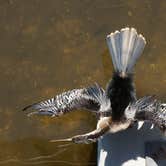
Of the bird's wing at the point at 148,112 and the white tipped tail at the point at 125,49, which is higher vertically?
the white tipped tail at the point at 125,49

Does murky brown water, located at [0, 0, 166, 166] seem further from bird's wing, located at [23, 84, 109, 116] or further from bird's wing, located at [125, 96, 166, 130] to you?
bird's wing, located at [125, 96, 166, 130]

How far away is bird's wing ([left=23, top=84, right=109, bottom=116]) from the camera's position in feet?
18.2

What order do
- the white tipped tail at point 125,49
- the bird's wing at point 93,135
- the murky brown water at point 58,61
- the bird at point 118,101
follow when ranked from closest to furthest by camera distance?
the bird's wing at point 93,135, the bird at point 118,101, the white tipped tail at point 125,49, the murky brown water at point 58,61

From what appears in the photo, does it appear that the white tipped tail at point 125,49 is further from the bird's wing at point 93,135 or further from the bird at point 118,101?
the bird's wing at point 93,135

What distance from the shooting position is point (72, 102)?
5.61m

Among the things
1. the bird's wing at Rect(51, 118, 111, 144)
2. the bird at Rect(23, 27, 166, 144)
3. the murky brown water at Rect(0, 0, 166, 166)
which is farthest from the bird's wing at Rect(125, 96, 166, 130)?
the murky brown water at Rect(0, 0, 166, 166)

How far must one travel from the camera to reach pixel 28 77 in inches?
247

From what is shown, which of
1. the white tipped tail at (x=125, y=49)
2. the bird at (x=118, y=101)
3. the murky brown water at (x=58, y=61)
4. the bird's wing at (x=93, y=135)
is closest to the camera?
the bird's wing at (x=93, y=135)

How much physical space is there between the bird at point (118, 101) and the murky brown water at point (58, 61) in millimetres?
387

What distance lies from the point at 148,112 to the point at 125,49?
61cm

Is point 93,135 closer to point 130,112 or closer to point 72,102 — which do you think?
point 130,112

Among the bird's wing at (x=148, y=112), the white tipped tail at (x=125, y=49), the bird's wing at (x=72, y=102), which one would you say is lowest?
the bird's wing at (x=148, y=112)

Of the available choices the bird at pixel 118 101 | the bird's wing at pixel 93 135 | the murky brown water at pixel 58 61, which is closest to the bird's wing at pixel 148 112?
the bird at pixel 118 101

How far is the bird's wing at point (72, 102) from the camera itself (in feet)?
18.2
